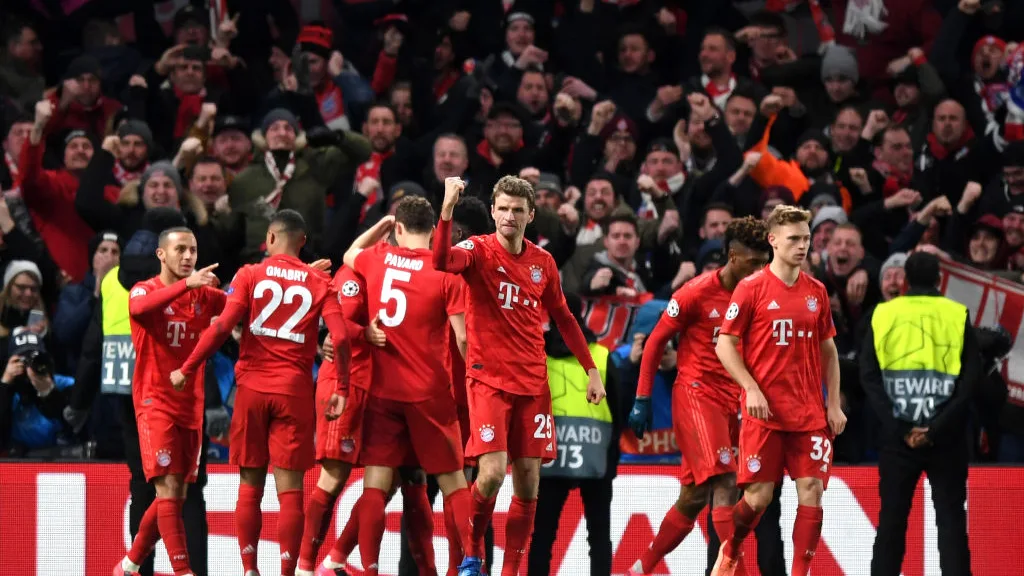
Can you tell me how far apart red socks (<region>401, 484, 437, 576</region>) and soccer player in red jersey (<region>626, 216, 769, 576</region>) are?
54.1 inches

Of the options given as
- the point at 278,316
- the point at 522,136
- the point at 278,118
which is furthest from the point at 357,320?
the point at 522,136

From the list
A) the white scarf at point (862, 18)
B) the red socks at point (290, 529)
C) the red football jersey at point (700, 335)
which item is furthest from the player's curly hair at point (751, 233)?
the white scarf at point (862, 18)

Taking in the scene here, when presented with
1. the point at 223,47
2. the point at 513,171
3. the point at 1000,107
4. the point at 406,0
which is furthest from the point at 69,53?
the point at 1000,107

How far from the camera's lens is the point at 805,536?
33.1 feet

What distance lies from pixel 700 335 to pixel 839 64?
573 centimetres

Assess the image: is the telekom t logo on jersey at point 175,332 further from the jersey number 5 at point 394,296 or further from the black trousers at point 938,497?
the black trousers at point 938,497

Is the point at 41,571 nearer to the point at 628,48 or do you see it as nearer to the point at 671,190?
the point at 671,190

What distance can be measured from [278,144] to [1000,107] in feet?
21.8

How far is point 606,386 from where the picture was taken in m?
11.4

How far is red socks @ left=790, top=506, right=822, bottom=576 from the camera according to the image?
33.1 feet

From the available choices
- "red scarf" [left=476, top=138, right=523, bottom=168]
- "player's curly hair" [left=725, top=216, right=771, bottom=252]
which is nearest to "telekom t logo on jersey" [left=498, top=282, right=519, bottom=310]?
"player's curly hair" [left=725, top=216, right=771, bottom=252]

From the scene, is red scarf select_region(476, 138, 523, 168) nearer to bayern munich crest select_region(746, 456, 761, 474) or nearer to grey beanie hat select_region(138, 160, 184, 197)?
grey beanie hat select_region(138, 160, 184, 197)

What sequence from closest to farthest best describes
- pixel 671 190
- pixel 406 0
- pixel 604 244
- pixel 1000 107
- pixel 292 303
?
pixel 292 303 < pixel 604 244 < pixel 671 190 < pixel 1000 107 < pixel 406 0

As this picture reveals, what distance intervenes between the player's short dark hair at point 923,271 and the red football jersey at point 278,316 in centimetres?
394
